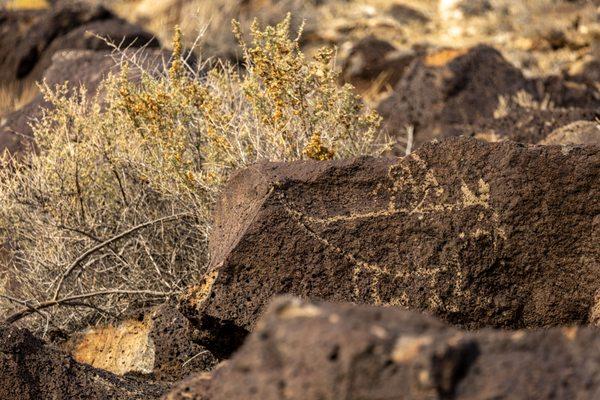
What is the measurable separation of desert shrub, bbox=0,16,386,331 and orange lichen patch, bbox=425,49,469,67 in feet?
9.73

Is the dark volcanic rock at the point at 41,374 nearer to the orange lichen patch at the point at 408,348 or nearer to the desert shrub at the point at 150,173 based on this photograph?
the desert shrub at the point at 150,173

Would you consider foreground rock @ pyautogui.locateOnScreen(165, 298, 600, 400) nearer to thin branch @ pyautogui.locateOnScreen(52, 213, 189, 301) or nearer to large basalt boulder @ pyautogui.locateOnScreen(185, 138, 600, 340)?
large basalt boulder @ pyautogui.locateOnScreen(185, 138, 600, 340)

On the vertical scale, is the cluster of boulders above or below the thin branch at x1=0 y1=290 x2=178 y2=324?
above

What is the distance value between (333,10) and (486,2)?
215 centimetres

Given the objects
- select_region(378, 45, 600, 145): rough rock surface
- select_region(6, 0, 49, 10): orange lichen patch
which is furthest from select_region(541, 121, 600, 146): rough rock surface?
select_region(6, 0, 49, 10): orange lichen patch

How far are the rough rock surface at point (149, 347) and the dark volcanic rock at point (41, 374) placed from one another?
609 millimetres

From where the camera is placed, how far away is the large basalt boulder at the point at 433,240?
3.85 meters

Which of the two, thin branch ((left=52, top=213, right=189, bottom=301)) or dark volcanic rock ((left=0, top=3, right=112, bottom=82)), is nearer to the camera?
A: thin branch ((left=52, top=213, right=189, bottom=301))

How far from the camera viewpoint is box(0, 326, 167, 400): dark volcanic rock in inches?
139

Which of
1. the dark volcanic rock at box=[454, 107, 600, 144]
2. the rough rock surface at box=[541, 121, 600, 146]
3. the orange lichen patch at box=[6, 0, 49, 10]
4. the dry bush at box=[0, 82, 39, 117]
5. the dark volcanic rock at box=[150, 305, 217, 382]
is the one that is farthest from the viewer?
the orange lichen patch at box=[6, 0, 49, 10]

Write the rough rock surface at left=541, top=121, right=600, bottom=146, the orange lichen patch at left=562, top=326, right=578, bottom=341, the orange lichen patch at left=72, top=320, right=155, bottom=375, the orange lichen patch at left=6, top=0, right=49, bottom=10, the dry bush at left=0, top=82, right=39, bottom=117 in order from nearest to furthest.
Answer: the orange lichen patch at left=562, top=326, right=578, bottom=341, the orange lichen patch at left=72, top=320, right=155, bottom=375, the rough rock surface at left=541, top=121, right=600, bottom=146, the dry bush at left=0, top=82, right=39, bottom=117, the orange lichen patch at left=6, top=0, right=49, bottom=10

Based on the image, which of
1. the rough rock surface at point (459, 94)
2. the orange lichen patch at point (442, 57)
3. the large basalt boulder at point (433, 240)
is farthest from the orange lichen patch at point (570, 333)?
the orange lichen patch at point (442, 57)

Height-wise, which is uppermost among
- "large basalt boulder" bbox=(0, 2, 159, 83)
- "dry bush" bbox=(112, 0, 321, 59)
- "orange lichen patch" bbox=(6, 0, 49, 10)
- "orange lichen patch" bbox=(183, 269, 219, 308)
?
"orange lichen patch" bbox=(183, 269, 219, 308)

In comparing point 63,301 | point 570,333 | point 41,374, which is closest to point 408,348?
point 570,333
